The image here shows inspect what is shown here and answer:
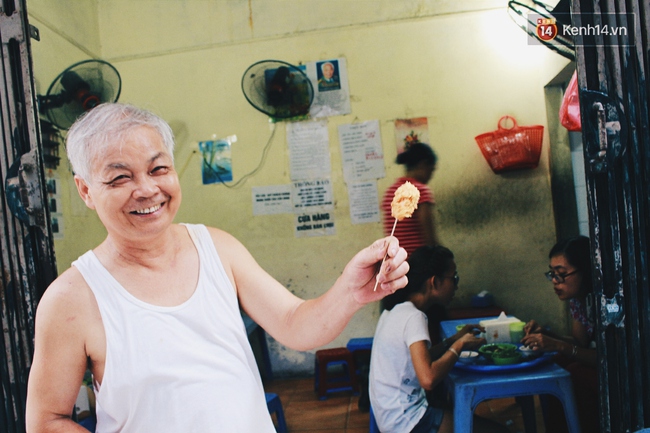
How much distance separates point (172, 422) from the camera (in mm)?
1387

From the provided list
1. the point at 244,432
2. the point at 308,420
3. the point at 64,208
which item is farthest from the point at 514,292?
the point at 64,208

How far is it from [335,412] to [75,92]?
3753 millimetres

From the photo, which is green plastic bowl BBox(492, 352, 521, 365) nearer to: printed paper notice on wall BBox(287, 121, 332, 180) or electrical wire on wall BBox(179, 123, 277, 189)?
printed paper notice on wall BBox(287, 121, 332, 180)

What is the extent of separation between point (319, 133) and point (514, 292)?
275 centimetres

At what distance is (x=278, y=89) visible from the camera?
527 centimetres

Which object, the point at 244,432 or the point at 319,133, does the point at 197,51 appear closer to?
the point at 319,133

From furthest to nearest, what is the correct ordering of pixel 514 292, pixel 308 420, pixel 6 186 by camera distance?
pixel 514 292, pixel 308 420, pixel 6 186

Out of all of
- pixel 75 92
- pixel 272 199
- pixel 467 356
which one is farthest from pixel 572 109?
pixel 75 92

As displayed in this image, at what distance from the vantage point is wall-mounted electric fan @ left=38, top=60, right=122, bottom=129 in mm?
4359

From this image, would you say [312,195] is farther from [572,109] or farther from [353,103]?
[572,109]

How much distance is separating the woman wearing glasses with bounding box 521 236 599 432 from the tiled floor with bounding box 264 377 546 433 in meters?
0.92

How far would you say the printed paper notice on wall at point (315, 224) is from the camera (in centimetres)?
548

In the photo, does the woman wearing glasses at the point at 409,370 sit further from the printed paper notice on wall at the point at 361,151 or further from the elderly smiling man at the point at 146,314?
the printed paper notice on wall at the point at 361,151

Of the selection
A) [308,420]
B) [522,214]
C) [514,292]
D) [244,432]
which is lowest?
[308,420]
